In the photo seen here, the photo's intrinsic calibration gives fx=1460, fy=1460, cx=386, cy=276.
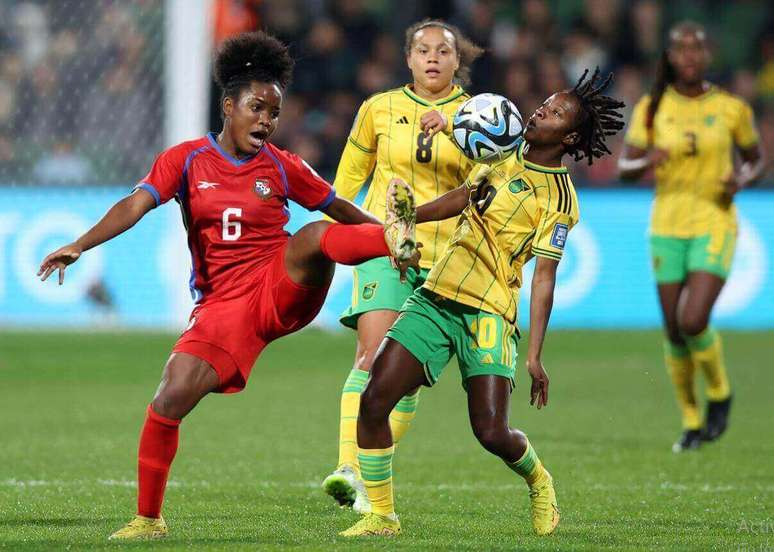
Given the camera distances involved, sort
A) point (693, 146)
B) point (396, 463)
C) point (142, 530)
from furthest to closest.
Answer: point (693, 146) < point (396, 463) < point (142, 530)

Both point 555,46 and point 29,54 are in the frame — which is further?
point 555,46

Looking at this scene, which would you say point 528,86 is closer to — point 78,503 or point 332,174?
point 332,174

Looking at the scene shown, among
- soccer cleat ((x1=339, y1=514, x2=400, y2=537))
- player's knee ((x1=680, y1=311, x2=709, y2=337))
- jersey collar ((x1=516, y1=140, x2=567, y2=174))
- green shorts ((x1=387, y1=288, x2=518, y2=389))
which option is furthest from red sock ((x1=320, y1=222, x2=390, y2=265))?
player's knee ((x1=680, y1=311, x2=709, y2=337))

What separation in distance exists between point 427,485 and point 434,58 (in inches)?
90.9

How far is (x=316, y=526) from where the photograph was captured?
6.36 meters

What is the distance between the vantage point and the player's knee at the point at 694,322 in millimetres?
9922

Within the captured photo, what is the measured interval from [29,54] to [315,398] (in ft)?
27.7

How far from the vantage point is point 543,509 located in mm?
6195

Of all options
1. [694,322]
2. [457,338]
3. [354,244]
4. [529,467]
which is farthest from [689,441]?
[354,244]

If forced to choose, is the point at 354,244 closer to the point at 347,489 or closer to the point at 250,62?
the point at 250,62

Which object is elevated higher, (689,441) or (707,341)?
(707,341)

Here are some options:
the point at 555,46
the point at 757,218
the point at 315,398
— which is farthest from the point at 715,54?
the point at 315,398

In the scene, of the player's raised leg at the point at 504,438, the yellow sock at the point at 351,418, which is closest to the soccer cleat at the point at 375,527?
the player's raised leg at the point at 504,438

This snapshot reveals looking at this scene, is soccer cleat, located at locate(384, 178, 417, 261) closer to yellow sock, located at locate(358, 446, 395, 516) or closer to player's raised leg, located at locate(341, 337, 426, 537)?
player's raised leg, located at locate(341, 337, 426, 537)
